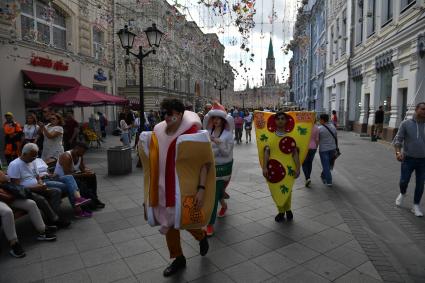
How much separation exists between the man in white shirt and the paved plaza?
313 mm

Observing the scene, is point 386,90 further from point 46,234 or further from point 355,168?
point 46,234

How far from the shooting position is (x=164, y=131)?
3273 millimetres

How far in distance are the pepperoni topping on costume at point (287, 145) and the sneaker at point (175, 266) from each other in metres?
2.26

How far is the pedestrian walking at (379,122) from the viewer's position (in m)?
15.6

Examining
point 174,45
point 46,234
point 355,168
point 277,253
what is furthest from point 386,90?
point 174,45

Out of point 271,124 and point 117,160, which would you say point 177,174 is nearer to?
point 271,124

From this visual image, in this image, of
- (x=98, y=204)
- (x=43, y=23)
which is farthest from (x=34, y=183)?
(x=43, y=23)

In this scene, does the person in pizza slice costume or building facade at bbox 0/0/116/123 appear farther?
building facade at bbox 0/0/116/123

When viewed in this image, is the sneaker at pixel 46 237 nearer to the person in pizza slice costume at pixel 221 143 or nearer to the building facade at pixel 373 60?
the person in pizza slice costume at pixel 221 143

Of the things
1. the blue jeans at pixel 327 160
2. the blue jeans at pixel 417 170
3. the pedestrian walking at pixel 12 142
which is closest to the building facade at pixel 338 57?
the blue jeans at pixel 327 160

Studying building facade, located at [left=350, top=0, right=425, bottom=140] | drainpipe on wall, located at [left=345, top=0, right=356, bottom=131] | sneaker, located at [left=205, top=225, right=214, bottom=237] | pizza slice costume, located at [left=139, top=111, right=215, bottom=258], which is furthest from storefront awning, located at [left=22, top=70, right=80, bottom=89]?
drainpipe on wall, located at [left=345, top=0, right=356, bottom=131]

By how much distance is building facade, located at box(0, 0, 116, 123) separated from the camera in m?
13.8

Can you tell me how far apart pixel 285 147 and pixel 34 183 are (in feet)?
12.5

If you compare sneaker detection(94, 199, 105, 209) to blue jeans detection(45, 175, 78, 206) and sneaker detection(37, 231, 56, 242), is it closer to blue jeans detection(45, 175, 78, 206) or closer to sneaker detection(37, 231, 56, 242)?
blue jeans detection(45, 175, 78, 206)
